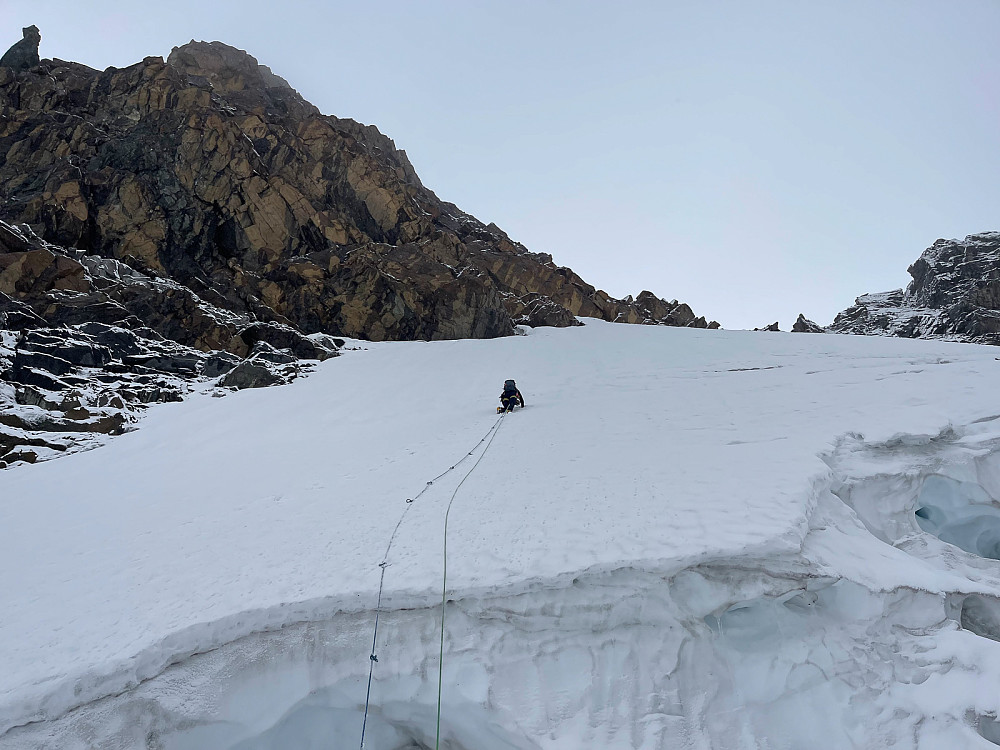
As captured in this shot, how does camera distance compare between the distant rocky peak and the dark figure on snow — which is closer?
the dark figure on snow

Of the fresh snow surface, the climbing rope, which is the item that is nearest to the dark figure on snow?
the climbing rope

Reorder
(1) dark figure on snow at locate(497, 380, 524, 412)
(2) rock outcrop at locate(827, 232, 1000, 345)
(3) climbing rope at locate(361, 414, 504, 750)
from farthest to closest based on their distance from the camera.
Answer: (2) rock outcrop at locate(827, 232, 1000, 345) → (1) dark figure on snow at locate(497, 380, 524, 412) → (3) climbing rope at locate(361, 414, 504, 750)

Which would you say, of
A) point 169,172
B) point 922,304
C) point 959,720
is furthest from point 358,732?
point 922,304

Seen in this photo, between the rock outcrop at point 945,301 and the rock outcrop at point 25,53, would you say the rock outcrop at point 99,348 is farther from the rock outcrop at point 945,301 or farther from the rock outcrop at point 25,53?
the rock outcrop at point 945,301

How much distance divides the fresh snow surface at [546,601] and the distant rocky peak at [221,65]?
67.3 m

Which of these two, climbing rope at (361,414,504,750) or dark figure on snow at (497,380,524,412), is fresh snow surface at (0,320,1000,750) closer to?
climbing rope at (361,414,504,750)

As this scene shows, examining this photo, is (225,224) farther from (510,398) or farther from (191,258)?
(510,398)

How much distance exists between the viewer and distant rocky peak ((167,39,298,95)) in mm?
58750

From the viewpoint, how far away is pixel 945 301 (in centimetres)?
5672

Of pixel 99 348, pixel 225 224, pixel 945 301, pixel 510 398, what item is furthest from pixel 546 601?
pixel 945 301

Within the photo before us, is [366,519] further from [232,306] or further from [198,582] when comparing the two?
[232,306]

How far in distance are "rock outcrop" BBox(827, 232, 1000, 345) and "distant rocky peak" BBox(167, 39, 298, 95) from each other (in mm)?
78296

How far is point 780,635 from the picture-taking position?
4.41m

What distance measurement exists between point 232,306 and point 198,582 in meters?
27.3
